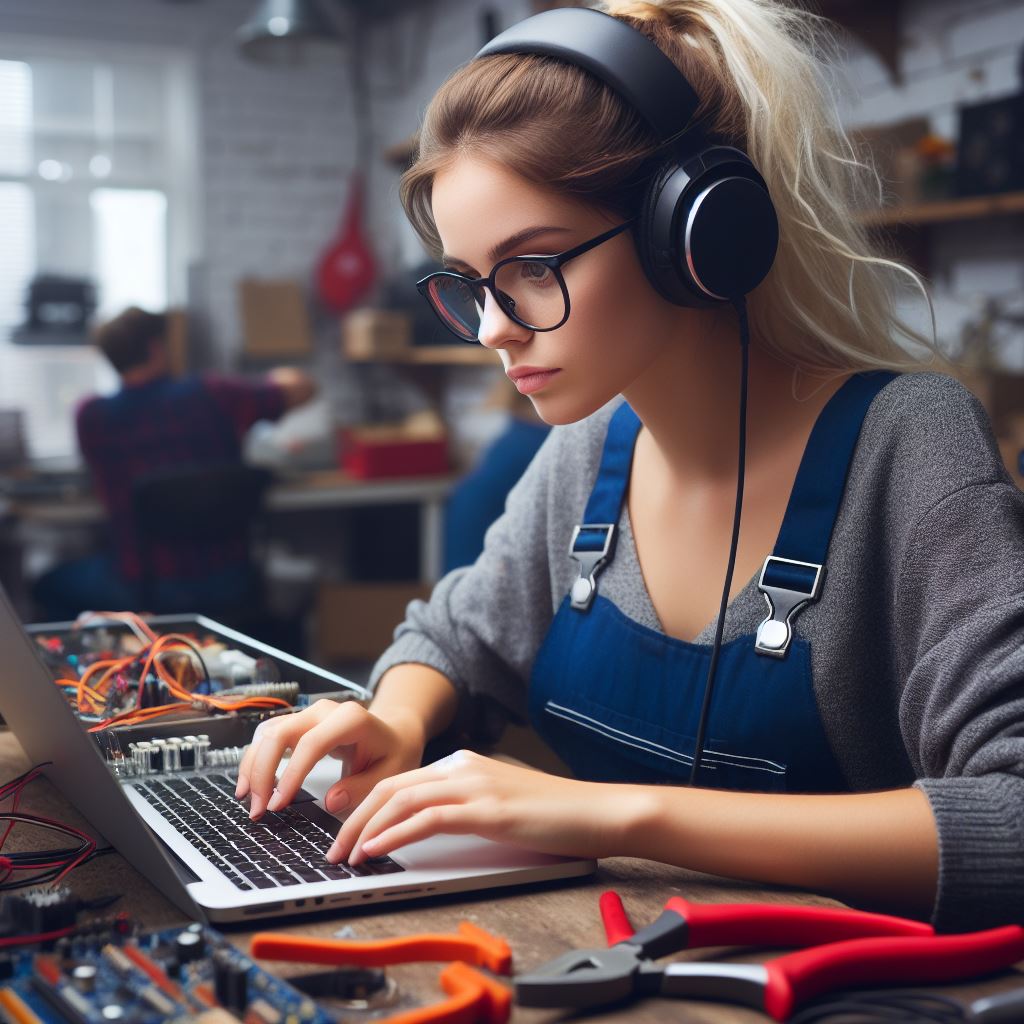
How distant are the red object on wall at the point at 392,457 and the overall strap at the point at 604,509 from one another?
2.94m

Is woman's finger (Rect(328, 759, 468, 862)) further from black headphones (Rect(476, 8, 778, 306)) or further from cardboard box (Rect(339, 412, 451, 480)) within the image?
cardboard box (Rect(339, 412, 451, 480))

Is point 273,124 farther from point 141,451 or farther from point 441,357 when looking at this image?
point 141,451

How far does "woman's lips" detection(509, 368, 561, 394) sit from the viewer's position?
93cm

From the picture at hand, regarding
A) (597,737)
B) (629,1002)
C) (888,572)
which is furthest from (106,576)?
(629,1002)

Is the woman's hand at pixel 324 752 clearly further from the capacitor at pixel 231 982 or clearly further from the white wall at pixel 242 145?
the white wall at pixel 242 145

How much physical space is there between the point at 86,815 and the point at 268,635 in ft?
8.02

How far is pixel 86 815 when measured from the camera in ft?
2.79

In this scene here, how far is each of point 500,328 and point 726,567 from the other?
0.28 meters

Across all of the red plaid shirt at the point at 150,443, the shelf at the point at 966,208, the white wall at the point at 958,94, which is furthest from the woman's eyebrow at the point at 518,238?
the red plaid shirt at the point at 150,443

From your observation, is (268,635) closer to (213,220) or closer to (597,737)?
(213,220)

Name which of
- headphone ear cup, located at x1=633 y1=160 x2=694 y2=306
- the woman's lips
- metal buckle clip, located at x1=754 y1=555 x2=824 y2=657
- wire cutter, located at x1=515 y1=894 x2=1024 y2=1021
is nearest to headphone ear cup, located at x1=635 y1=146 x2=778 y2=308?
headphone ear cup, located at x1=633 y1=160 x2=694 y2=306

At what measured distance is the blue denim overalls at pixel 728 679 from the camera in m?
0.96

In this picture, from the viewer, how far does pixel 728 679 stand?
98 cm

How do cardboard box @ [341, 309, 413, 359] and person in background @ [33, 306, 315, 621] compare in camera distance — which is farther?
cardboard box @ [341, 309, 413, 359]
